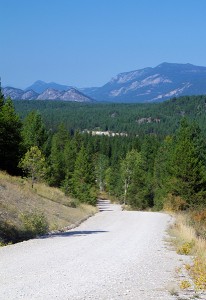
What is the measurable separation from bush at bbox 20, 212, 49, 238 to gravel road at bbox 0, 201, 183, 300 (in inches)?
93.4

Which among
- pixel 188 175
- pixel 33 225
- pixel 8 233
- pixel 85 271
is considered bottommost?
pixel 188 175

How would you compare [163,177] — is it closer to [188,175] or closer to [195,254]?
[188,175]

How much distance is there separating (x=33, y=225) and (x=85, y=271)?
9.87m

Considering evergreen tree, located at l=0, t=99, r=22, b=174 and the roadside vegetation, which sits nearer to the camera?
the roadside vegetation

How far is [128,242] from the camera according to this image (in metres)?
19.5

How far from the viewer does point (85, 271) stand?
11.5 metres

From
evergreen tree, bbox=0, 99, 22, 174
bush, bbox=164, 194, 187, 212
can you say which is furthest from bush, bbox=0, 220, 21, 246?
bush, bbox=164, 194, 187, 212

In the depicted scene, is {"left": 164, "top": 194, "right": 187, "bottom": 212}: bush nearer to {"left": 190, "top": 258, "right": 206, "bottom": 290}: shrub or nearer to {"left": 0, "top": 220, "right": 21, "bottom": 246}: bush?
{"left": 0, "top": 220, "right": 21, "bottom": 246}: bush

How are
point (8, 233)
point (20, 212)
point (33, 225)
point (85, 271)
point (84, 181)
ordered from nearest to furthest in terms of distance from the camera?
point (85, 271)
point (8, 233)
point (33, 225)
point (20, 212)
point (84, 181)

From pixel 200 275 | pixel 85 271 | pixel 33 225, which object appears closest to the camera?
pixel 200 275

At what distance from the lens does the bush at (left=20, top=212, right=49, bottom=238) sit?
20.2 meters

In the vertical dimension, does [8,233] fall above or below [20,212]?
above

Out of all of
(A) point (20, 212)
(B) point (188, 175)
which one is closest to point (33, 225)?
(A) point (20, 212)

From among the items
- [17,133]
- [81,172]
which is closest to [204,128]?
[81,172]
